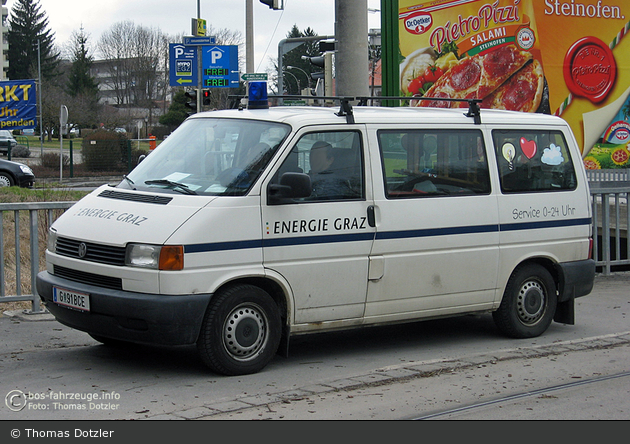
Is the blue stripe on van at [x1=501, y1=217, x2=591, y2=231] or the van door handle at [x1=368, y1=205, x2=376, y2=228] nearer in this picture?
the van door handle at [x1=368, y1=205, x2=376, y2=228]

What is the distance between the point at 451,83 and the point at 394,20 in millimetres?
1480

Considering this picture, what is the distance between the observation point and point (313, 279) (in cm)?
640

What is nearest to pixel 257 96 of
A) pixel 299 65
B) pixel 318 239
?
pixel 318 239

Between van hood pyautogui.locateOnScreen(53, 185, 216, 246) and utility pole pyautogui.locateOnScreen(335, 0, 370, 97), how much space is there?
5.22 meters

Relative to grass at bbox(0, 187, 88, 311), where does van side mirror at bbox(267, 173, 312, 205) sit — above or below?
above

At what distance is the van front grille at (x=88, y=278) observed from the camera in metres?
5.88

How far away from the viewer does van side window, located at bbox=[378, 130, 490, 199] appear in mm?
6840

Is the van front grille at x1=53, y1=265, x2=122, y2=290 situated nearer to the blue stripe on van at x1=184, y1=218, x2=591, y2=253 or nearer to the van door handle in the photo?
the blue stripe on van at x1=184, y1=218, x2=591, y2=253

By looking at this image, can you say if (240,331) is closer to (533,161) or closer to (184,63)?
(533,161)

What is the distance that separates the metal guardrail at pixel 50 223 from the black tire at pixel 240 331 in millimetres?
3028

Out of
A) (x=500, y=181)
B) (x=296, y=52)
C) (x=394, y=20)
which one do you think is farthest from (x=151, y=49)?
(x=500, y=181)

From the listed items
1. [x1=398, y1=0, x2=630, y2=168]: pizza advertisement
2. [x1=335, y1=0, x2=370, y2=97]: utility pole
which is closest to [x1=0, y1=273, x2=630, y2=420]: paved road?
[x1=335, y1=0, x2=370, y2=97]: utility pole

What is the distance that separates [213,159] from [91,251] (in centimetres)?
117

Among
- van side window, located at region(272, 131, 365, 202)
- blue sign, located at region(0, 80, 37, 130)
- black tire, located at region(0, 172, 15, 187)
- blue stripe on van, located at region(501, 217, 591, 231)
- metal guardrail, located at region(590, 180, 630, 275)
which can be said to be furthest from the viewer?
blue sign, located at region(0, 80, 37, 130)
